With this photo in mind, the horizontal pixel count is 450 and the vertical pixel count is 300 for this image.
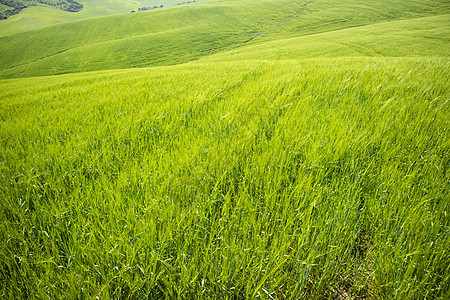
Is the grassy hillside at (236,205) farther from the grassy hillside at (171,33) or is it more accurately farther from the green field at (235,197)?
the grassy hillside at (171,33)

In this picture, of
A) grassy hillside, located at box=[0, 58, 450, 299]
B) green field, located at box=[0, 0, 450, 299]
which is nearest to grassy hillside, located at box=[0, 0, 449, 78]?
green field, located at box=[0, 0, 450, 299]

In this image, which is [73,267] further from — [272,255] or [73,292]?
[272,255]

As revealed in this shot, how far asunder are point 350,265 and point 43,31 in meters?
88.1

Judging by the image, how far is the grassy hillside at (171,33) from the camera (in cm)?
4247

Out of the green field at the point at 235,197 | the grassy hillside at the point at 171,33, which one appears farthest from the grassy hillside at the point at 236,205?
the grassy hillside at the point at 171,33

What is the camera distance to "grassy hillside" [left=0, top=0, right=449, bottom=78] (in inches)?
1672

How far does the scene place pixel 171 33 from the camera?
5069 cm

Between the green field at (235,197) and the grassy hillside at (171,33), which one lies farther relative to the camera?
the grassy hillside at (171,33)

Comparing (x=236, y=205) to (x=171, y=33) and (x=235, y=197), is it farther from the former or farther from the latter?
(x=171, y=33)

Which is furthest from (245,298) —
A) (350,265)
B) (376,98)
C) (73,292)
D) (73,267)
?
(376,98)

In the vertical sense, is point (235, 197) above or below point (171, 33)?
below

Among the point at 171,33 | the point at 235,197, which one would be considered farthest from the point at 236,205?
the point at 171,33

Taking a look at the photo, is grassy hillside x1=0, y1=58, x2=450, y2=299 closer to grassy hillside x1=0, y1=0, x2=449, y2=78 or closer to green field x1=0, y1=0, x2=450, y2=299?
green field x1=0, y1=0, x2=450, y2=299

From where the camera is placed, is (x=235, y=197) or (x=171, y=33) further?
(x=171, y=33)
